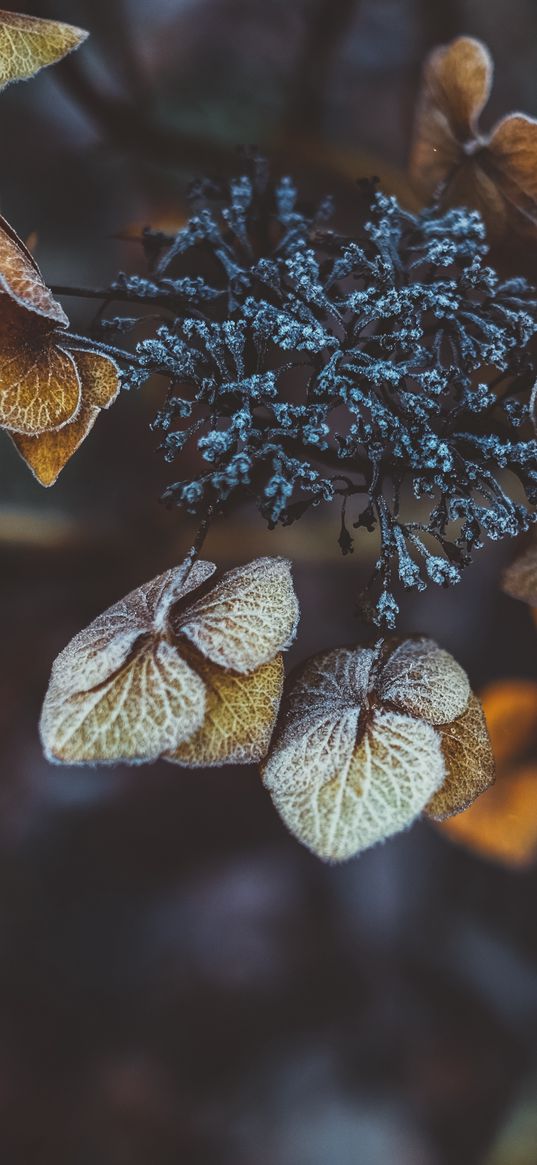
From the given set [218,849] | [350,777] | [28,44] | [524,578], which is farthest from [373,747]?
[218,849]

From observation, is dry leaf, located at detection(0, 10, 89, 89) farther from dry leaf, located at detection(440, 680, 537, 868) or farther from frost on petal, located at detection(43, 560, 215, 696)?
dry leaf, located at detection(440, 680, 537, 868)

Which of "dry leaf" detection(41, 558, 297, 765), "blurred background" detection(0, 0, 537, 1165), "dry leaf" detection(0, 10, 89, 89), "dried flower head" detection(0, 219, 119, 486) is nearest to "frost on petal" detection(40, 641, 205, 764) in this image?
"dry leaf" detection(41, 558, 297, 765)

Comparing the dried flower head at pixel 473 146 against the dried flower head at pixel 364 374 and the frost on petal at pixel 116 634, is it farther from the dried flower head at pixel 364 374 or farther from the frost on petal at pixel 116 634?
the frost on petal at pixel 116 634

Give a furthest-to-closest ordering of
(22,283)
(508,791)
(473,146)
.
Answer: (508,791) → (473,146) → (22,283)

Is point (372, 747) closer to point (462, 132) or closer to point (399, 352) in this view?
point (399, 352)

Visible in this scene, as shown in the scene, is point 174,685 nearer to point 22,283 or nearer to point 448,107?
point 22,283

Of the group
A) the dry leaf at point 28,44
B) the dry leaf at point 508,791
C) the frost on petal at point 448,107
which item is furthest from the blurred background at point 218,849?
the dry leaf at point 28,44
